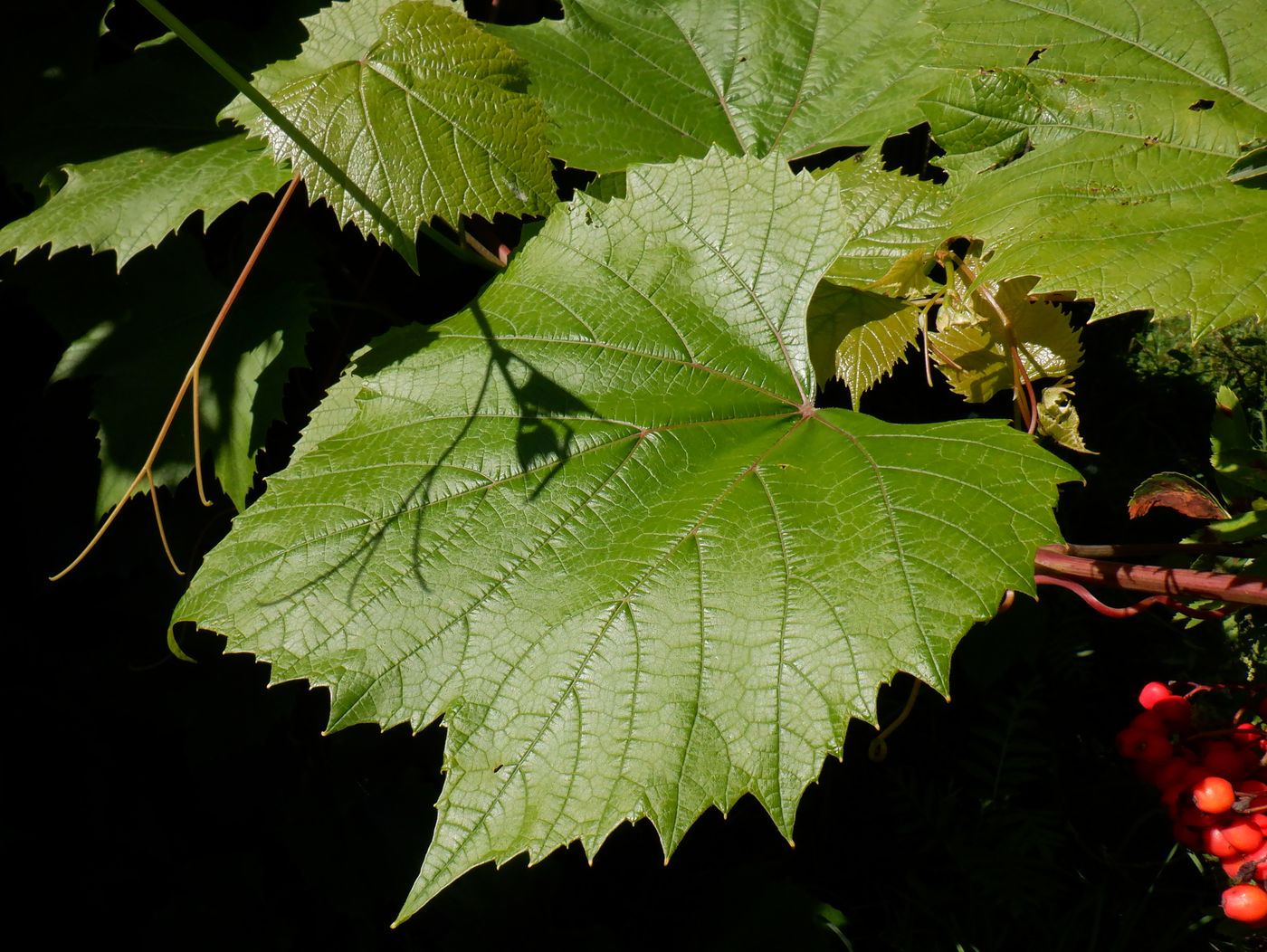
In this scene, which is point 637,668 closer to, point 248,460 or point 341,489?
point 341,489

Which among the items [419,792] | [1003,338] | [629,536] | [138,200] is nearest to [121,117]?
[138,200]

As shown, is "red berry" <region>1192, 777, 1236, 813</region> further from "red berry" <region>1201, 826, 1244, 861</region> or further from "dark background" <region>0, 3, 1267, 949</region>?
"dark background" <region>0, 3, 1267, 949</region>

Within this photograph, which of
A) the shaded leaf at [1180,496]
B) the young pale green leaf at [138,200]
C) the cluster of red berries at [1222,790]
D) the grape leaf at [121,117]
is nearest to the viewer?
the shaded leaf at [1180,496]

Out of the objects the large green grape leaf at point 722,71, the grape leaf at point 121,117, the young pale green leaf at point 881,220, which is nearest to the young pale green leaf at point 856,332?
the young pale green leaf at point 881,220

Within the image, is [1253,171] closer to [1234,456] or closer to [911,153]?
[1234,456]

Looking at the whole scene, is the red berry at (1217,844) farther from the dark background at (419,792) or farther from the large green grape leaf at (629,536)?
the dark background at (419,792)
